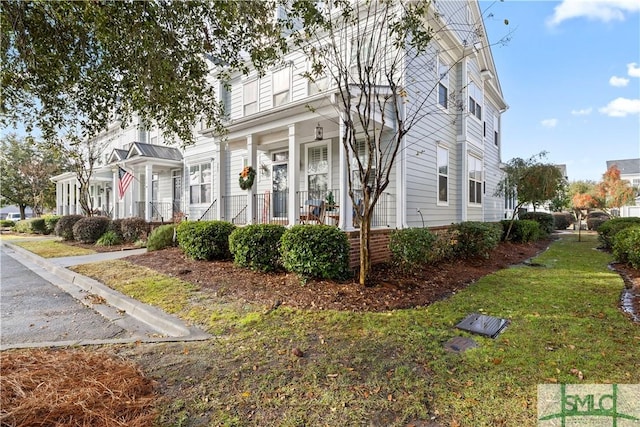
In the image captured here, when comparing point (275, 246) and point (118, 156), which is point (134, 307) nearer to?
point (275, 246)

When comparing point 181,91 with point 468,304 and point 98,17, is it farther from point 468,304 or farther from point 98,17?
point 468,304

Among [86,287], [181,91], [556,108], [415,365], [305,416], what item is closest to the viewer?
[305,416]

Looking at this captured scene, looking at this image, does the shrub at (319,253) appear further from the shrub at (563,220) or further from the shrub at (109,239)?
the shrub at (563,220)

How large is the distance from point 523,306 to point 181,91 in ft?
20.1

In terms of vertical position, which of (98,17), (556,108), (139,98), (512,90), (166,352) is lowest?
(166,352)

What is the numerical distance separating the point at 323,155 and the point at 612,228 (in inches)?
404

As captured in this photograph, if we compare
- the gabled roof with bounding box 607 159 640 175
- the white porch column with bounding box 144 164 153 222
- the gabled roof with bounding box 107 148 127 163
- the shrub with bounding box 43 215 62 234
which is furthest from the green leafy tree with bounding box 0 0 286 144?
the gabled roof with bounding box 607 159 640 175

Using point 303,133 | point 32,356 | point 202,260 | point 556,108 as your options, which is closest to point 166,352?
point 32,356

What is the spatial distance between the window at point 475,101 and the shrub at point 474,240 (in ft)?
19.0

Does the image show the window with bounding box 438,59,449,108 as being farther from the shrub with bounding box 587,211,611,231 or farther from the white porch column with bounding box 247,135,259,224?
the shrub with bounding box 587,211,611,231

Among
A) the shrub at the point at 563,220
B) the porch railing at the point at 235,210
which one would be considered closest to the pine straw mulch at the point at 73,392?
Result: the porch railing at the point at 235,210

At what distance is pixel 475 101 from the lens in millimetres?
13500

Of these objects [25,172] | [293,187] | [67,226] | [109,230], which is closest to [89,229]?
[109,230]

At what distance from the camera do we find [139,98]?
14.1 ft
